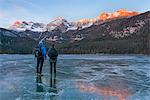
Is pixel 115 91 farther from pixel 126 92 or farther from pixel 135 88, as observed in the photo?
pixel 135 88

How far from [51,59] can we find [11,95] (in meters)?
5.85

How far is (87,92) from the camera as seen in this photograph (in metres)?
12.5

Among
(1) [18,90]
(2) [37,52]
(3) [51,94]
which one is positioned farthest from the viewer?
(2) [37,52]

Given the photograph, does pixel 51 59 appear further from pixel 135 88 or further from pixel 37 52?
pixel 135 88

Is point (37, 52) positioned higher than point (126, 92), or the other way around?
point (37, 52)

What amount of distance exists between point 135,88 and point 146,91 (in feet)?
3.04

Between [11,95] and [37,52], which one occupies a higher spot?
[37,52]

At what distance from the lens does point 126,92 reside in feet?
42.0

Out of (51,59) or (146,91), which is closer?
(146,91)

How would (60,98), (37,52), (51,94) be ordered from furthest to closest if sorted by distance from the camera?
(37,52)
(51,94)
(60,98)

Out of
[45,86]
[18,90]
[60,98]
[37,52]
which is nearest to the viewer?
[60,98]

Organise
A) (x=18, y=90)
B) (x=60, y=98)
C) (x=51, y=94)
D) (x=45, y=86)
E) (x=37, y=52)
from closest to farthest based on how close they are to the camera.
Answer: (x=60, y=98) < (x=51, y=94) < (x=18, y=90) < (x=45, y=86) < (x=37, y=52)

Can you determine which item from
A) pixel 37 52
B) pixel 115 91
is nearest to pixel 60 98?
pixel 115 91

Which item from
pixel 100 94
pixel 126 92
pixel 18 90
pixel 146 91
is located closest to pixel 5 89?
pixel 18 90
